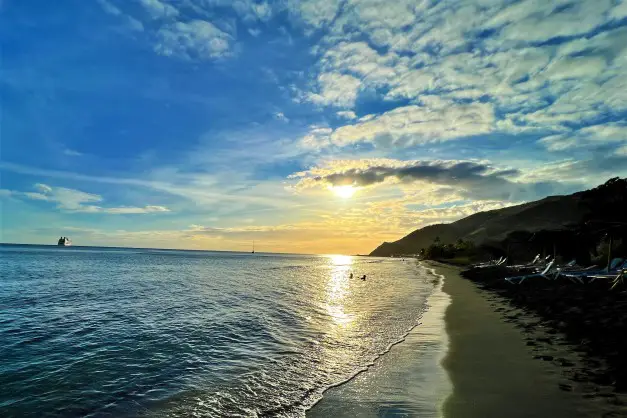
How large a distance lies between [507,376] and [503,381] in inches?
19.7

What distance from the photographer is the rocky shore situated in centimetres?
941

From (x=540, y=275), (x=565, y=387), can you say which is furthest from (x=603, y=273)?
(x=565, y=387)

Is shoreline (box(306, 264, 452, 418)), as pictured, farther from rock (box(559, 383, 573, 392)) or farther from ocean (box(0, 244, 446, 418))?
rock (box(559, 383, 573, 392))

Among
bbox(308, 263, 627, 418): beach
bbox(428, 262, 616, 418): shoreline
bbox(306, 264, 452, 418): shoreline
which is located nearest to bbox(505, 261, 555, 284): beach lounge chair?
bbox(428, 262, 616, 418): shoreline

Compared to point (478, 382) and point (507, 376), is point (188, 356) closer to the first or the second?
point (478, 382)

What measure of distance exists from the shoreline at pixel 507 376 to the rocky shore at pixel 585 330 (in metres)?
0.24

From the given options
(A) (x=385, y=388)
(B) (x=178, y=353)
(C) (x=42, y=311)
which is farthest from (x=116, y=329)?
(A) (x=385, y=388)

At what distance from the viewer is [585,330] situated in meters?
15.0

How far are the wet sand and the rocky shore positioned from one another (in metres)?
0.49

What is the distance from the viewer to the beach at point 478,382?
8.11 meters

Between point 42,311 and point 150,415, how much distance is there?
19.9m

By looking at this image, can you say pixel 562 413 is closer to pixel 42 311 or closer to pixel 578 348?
pixel 578 348

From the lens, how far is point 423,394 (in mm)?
9328

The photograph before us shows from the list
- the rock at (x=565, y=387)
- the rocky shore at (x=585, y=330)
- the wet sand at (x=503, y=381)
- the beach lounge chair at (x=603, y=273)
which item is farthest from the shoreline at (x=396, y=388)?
the beach lounge chair at (x=603, y=273)
